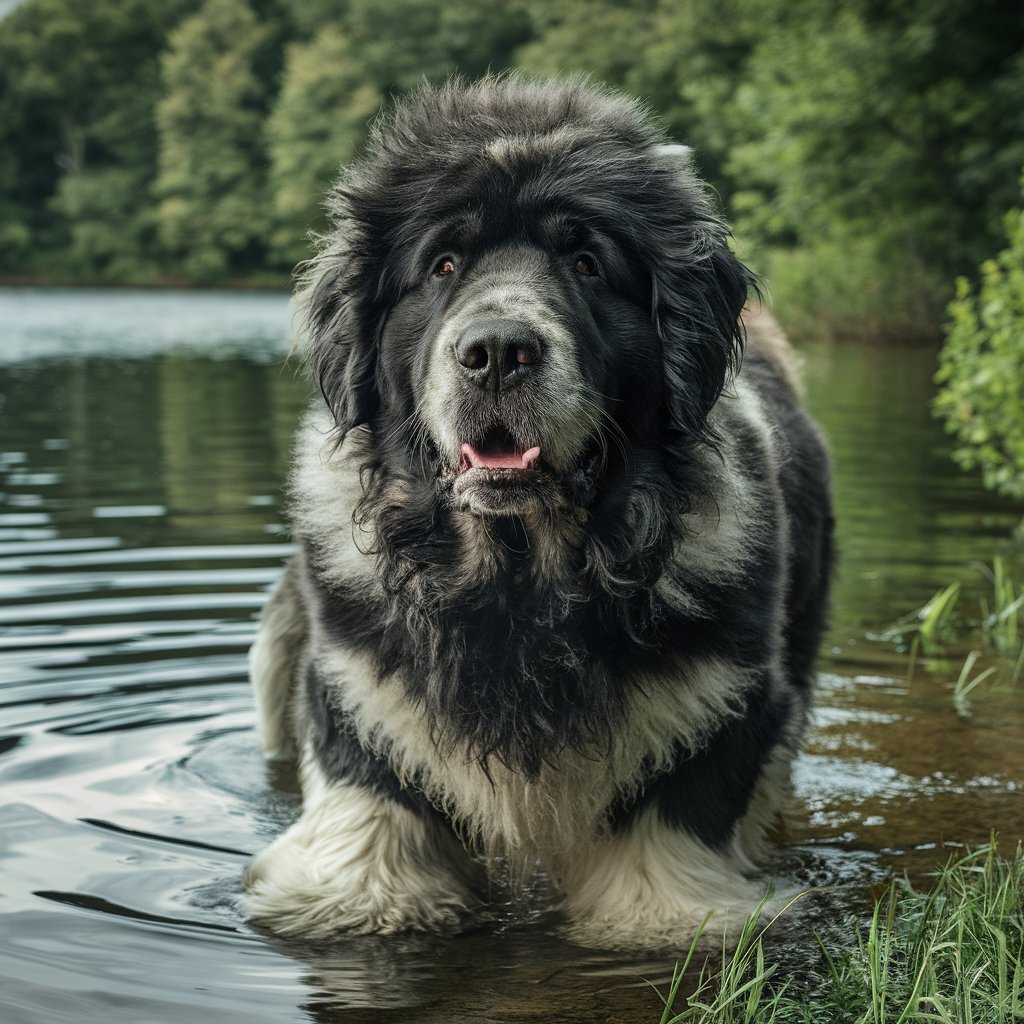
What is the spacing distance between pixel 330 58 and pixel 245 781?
200 ft

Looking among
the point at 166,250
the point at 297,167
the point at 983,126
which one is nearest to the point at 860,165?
the point at 983,126

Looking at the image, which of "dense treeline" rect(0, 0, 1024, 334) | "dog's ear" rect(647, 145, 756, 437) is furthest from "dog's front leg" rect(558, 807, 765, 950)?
"dense treeline" rect(0, 0, 1024, 334)

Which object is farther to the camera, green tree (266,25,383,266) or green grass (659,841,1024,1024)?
green tree (266,25,383,266)

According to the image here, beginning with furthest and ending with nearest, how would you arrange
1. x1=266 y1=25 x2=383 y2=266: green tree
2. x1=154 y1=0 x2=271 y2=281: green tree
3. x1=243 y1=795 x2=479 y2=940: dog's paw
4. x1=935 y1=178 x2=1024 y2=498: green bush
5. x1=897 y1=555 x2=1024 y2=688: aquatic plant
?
x1=154 y1=0 x2=271 y2=281: green tree → x1=266 y1=25 x2=383 y2=266: green tree → x1=935 y1=178 x2=1024 y2=498: green bush → x1=897 y1=555 x2=1024 y2=688: aquatic plant → x1=243 y1=795 x2=479 y2=940: dog's paw

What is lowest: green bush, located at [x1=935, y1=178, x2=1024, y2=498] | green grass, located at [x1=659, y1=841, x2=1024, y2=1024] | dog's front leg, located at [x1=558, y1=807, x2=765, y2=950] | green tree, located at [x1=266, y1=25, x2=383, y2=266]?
dog's front leg, located at [x1=558, y1=807, x2=765, y2=950]

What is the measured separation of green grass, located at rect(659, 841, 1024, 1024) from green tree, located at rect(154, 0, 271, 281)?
6086cm

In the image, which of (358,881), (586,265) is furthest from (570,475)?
(358,881)

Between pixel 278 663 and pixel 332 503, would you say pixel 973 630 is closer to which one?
pixel 278 663

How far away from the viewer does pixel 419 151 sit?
4.15 metres

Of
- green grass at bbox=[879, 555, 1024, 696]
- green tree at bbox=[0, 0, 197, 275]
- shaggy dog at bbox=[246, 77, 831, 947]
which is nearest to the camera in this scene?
shaggy dog at bbox=[246, 77, 831, 947]

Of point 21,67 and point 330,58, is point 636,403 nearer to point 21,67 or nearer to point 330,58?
point 330,58

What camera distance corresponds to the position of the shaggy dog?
12.8 ft

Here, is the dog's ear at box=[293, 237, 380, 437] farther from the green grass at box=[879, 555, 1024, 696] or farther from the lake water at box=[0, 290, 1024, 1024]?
the green grass at box=[879, 555, 1024, 696]

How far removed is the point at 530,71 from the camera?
101 feet
